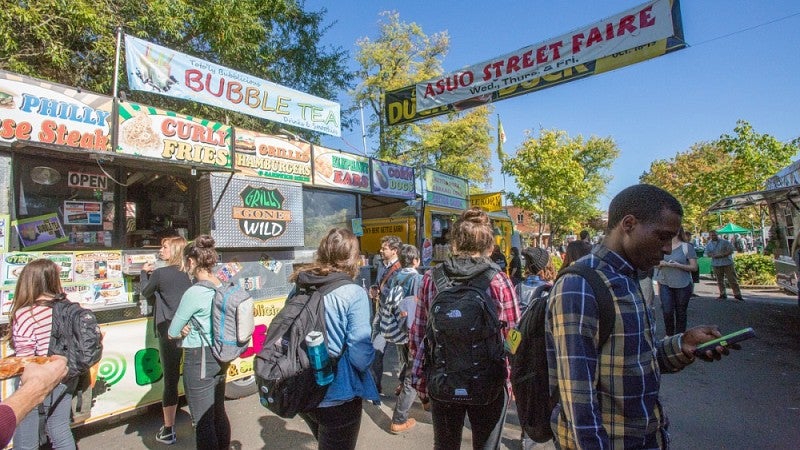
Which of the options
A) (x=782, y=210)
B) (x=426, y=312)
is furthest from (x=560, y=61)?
(x=782, y=210)

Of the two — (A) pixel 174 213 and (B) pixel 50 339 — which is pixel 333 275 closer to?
(B) pixel 50 339

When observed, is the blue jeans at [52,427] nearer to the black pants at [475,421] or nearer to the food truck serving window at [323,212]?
the black pants at [475,421]

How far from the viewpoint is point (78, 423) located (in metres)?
3.60

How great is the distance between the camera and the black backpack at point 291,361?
80.4 inches

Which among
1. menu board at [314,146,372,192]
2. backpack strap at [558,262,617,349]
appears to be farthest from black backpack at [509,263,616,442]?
menu board at [314,146,372,192]

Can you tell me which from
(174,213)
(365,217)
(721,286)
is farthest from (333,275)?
(721,286)

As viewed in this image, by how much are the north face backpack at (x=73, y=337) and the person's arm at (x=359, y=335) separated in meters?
1.99

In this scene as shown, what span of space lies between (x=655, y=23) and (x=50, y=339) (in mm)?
7548

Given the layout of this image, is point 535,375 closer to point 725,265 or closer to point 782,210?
point 725,265

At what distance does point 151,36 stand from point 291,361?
10.8 meters

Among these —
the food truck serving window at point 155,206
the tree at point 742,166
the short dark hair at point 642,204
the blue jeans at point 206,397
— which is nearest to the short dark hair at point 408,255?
the blue jeans at point 206,397

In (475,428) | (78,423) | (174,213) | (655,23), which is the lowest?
(78,423)

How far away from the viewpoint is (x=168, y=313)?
3.82 metres

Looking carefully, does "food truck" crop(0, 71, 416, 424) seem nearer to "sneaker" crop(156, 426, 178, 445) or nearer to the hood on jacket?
"sneaker" crop(156, 426, 178, 445)
